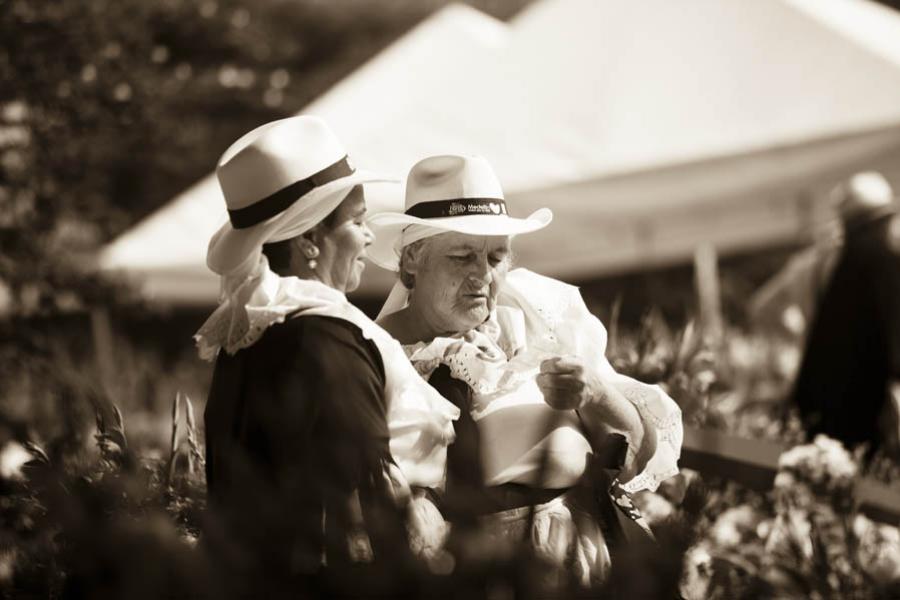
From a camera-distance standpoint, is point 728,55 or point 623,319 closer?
point 728,55

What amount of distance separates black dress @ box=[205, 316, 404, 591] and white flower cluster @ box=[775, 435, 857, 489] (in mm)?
1835

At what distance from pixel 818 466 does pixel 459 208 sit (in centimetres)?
156

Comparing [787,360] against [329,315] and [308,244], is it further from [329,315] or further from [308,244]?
[329,315]

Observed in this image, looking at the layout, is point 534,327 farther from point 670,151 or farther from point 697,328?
point 670,151

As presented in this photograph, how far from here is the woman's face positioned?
2803 mm

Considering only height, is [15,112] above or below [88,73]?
below

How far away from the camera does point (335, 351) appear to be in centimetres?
259

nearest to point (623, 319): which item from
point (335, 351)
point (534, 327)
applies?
point (534, 327)

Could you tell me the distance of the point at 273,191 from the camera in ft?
9.03

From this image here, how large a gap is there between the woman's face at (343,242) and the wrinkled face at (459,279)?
39 centimetres

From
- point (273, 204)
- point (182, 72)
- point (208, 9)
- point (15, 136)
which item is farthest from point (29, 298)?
point (273, 204)

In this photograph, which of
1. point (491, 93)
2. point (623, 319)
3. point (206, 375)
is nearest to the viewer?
point (491, 93)

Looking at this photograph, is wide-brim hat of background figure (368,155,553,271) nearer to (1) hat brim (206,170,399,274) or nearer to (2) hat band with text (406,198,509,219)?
(2) hat band with text (406,198,509,219)

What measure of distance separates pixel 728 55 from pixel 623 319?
2933 millimetres
